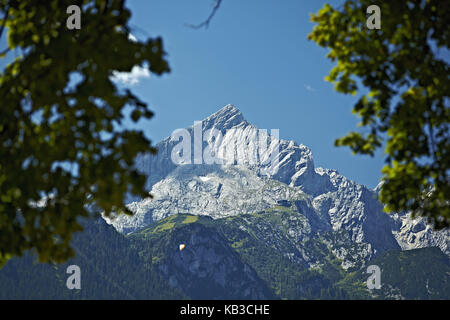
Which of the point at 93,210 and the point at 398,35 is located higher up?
the point at 398,35

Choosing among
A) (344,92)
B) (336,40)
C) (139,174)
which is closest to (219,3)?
(336,40)

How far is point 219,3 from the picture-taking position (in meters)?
11.4

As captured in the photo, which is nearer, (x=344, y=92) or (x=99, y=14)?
(x=99, y=14)

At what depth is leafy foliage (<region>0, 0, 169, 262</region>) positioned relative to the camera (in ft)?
26.4

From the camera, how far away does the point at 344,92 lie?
11.1 meters

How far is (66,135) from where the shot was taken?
28.2ft

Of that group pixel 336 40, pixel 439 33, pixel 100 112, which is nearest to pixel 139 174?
pixel 100 112

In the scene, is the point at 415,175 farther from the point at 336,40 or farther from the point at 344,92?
the point at 336,40

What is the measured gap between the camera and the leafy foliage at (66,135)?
8039mm
